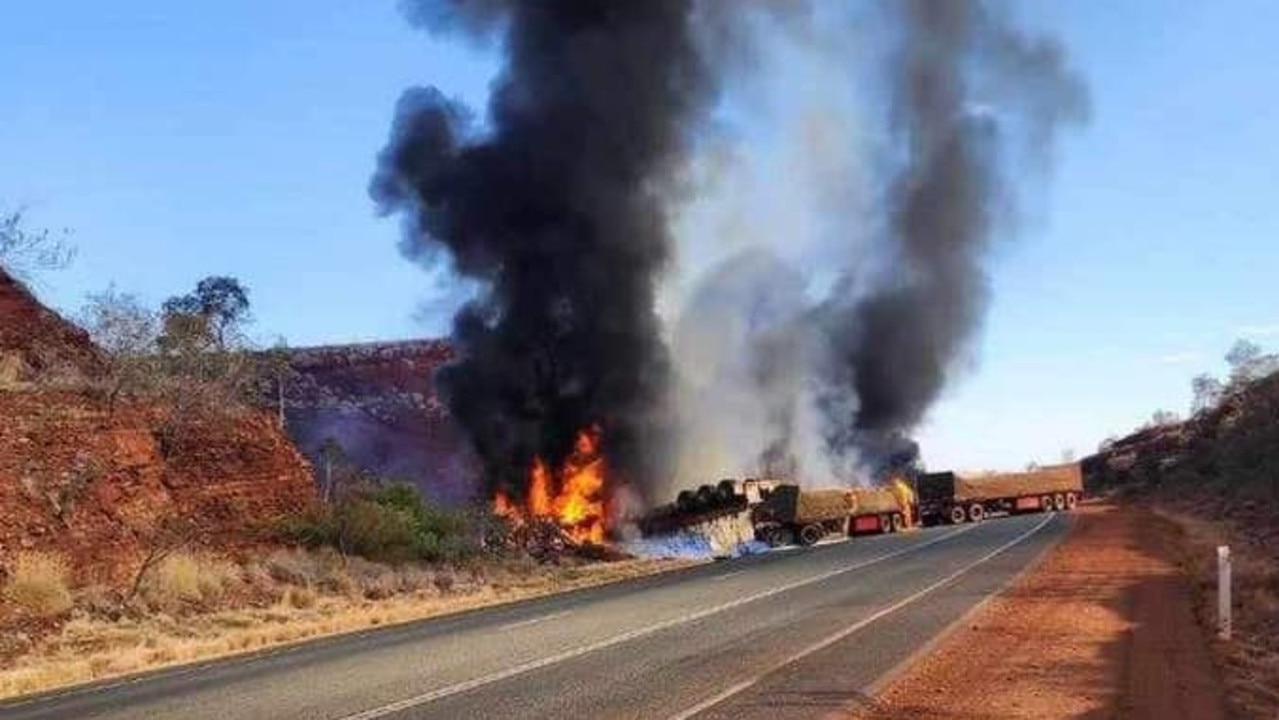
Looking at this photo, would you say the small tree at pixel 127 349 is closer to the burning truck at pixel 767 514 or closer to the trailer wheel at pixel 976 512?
the burning truck at pixel 767 514

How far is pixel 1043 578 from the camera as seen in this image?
822 inches

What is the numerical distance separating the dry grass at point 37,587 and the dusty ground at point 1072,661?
43.6ft

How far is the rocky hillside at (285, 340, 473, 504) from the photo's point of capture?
7031 cm

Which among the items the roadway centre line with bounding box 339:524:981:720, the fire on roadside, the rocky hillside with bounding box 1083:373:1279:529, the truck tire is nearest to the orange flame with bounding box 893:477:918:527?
the fire on roadside

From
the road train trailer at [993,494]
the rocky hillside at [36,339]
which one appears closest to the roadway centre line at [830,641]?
the rocky hillside at [36,339]

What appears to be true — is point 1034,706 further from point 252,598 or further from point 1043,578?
point 252,598

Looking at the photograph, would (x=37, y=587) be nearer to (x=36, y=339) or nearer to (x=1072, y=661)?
(x=36, y=339)

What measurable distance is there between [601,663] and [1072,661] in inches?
173

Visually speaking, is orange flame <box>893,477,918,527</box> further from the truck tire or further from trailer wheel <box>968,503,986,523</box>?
the truck tire

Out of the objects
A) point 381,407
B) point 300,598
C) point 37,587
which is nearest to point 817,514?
point 300,598

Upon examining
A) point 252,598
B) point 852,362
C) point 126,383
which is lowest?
point 252,598

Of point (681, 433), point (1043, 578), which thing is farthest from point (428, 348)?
point (1043, 578)

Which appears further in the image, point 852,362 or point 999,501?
point 852,362

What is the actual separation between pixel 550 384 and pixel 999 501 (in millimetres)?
22527
